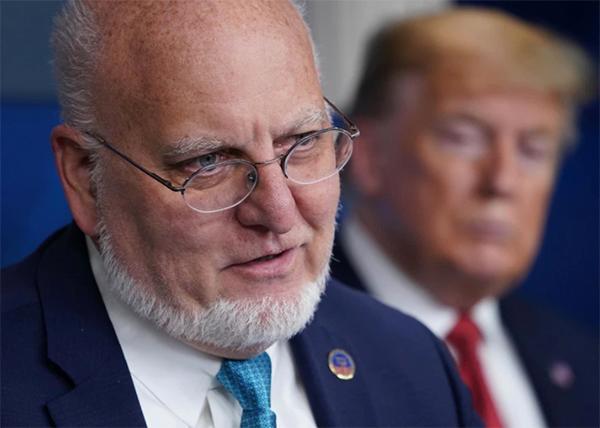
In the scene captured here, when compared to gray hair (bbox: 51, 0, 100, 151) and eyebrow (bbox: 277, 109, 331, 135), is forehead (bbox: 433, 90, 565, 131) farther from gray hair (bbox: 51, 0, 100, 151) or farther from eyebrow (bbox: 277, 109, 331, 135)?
gray hair (bbox: 51, 0, 100, 151)

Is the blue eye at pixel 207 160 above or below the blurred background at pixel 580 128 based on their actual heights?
above

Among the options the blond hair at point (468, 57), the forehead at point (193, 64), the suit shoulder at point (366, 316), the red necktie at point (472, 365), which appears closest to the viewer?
the forehead at point (193, 64)

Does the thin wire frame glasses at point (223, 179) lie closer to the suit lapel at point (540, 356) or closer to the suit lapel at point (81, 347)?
the suit lapel at point (81, 347)

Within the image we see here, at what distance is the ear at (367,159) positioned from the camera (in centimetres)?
380

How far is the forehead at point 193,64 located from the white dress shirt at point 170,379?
1.59 feet

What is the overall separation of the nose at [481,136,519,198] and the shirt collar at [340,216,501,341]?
44cm

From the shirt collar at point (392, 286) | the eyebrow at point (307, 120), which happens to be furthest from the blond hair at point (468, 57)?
the eyebrow at point (307, 120)

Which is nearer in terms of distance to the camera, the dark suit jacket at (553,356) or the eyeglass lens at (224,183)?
the eyeglass lens at (224,183)

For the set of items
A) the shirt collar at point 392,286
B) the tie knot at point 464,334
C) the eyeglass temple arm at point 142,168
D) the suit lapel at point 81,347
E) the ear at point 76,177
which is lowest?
the tie knot at point 464,334

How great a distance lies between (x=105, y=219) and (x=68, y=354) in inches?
11.9

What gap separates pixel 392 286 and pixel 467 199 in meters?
0.42

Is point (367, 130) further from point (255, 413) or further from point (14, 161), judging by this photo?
point (255, 413)

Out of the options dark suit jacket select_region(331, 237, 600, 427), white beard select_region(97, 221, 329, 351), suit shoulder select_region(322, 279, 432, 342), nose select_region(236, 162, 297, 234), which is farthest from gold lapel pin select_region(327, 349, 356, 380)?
dark suit jacket select_region(331, 237, 600, 427)

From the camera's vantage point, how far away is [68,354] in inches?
84.9
